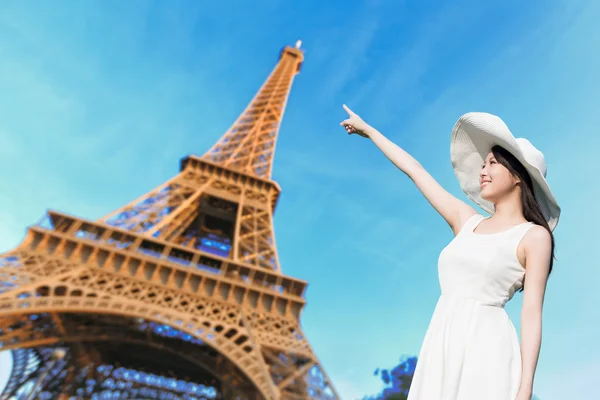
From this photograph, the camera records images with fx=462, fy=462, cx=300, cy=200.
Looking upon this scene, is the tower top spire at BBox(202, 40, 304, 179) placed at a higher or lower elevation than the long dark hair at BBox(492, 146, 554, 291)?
higher

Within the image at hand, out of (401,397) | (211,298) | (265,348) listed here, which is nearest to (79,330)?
(211,298)

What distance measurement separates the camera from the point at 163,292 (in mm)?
15461

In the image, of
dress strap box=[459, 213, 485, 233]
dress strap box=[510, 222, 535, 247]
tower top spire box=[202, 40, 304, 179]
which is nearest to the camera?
dress strap box=[510, 222, 535, 247]

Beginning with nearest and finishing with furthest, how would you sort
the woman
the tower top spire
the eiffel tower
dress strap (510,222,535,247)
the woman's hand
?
the woman < dress strap (510,222,535,247) < the woman's hand < the eiffel tower < the tower top spire

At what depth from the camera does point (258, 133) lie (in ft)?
95.1

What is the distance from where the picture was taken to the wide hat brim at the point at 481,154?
65.8 inches

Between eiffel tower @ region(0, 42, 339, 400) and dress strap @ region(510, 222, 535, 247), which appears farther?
eiffel tower @ region(0, 42, 339, 400)

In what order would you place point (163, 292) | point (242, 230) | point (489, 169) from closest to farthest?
point (489, 169)
point (163, 292)
point (242, 230)

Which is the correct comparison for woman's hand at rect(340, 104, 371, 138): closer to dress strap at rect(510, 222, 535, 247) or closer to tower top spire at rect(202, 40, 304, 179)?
dress strap at rect(510, 222, 535, 247)

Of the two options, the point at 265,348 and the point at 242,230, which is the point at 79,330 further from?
the point at 242,230

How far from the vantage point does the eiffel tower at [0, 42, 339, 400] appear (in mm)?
13406

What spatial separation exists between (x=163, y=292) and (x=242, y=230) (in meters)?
6.56

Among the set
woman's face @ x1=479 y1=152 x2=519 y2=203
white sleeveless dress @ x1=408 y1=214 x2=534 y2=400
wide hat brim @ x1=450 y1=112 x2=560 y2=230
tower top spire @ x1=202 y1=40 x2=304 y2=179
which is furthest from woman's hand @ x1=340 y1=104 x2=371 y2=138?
tower top spire @ x1=202 y1=40 x2=304 y2=179

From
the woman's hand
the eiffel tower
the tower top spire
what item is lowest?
the woman's hand
